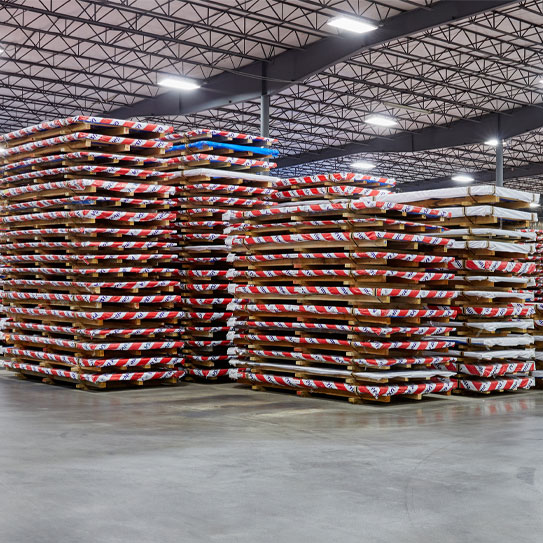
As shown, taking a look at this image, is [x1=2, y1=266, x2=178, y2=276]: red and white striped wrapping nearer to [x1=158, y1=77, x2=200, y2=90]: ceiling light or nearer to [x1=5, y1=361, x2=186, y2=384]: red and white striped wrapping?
[x1=5, y1=361, x2=186, y2=384]: red and white striped wrapping

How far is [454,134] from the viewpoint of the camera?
1230 inches

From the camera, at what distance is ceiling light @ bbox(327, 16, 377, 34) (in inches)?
683

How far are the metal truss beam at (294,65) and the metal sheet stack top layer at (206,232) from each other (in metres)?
7.87

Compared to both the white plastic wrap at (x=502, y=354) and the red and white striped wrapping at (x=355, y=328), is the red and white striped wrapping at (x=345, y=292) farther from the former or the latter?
the white plastic wrap at (x=502, y=354)

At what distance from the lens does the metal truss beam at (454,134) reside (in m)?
28.3

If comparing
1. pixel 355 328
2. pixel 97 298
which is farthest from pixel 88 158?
pixel 355 328

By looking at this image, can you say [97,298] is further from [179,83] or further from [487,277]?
[179,83]

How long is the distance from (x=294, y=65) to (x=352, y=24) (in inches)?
158

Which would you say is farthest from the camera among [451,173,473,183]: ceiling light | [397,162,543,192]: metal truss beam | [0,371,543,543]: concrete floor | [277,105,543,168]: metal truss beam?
[451,173,473,183]: ceiling light

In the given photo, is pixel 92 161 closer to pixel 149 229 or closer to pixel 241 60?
pixel 149 229

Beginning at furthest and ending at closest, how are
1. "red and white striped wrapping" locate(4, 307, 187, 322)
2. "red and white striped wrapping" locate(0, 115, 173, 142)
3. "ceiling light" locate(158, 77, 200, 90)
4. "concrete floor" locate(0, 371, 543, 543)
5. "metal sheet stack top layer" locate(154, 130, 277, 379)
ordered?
1. "ceiling light" locate(158, 77, 200, 90)
2. "metal sheet stack top layer" locate(154, 130, 277, 379)
3. "red and white striped wrapping" locate(0, 115, 173, 142)
4. "red and white striped wrapping" locate(4, 307, 187, 322)
5. "concrete floor" locate(0, 371, 543, 543)

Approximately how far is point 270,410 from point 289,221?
304cm

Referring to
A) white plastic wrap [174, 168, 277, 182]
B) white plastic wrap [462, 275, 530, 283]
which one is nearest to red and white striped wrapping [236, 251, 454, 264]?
white plastic wrap [462, 275, 530, 283]

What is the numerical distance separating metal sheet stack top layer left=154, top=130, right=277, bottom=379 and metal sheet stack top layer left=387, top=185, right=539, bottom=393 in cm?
278
